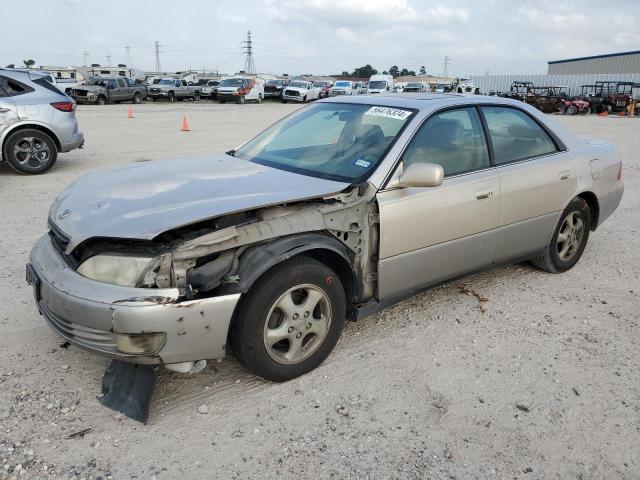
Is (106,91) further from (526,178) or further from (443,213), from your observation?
(443,213)

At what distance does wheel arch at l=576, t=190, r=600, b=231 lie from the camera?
189 inches

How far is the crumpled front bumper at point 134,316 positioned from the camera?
254cm

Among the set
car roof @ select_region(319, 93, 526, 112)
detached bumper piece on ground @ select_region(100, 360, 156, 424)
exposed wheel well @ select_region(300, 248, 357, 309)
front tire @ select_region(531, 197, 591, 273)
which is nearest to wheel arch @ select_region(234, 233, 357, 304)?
exposed wheel well @ select_region(300, 248, 357, 309)

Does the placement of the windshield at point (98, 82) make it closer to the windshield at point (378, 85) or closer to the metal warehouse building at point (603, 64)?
the windshield at point (378, 85)

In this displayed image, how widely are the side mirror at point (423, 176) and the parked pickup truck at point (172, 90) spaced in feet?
122

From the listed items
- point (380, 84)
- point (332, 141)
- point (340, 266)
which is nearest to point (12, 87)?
point (332, 141)

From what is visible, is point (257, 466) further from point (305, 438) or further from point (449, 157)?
point (449, 157)

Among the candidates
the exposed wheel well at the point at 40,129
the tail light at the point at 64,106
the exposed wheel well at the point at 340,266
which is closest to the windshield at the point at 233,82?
the tail light at the point at 64,106

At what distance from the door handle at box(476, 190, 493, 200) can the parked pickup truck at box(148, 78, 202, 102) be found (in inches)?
1452

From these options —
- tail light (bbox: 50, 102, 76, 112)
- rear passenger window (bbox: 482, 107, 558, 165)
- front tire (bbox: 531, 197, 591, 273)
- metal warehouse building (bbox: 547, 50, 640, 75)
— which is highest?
metal warehouse building (bbox: 547, 50, 640, 75)

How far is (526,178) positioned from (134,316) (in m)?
3.06

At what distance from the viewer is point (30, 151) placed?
29.0 ft

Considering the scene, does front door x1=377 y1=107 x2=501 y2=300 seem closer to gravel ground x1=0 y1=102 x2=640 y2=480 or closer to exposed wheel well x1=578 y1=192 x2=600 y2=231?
gravel ground x1=0 y1=102 x2=640 y2=480

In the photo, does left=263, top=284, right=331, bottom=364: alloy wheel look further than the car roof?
No
